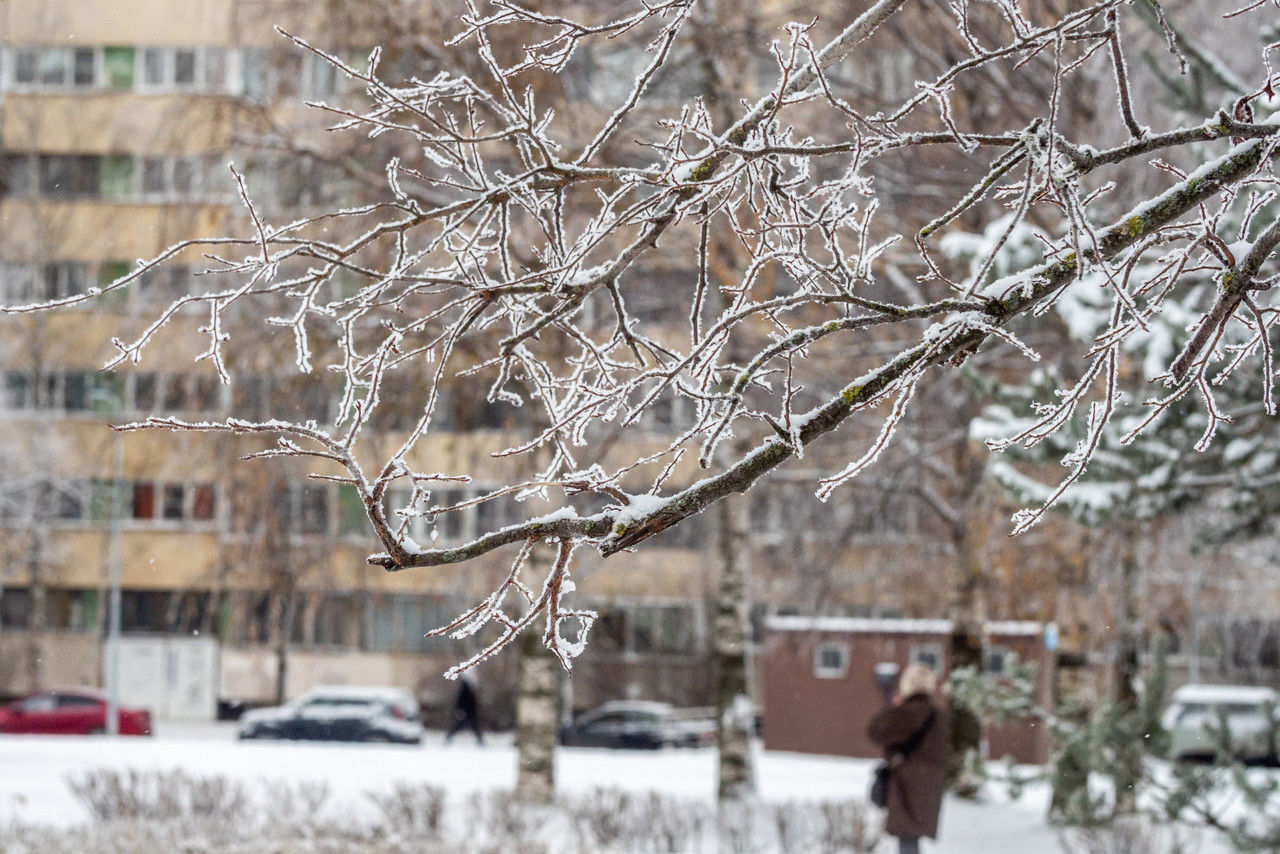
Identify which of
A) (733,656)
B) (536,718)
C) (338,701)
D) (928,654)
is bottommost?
(338,701)

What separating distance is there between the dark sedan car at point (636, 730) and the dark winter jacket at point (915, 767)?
68.2 feet

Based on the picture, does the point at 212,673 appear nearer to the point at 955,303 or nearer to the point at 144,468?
the point at 144,468

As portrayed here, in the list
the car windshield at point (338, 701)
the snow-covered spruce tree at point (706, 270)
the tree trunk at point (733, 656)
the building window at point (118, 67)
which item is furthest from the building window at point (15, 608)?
the snow-covered spruce tree at point (706, 270)

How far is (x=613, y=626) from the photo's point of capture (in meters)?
35.6

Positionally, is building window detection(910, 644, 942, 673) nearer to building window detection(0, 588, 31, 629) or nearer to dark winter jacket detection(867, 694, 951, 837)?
dark winter jacket detection(867, 694, 951, 837)

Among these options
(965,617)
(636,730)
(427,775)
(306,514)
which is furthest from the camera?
(636,730)

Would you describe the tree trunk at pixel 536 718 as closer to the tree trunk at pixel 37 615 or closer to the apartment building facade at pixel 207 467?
the apartment building facade at pixel 207 467

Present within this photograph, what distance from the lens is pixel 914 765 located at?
8.83 meters

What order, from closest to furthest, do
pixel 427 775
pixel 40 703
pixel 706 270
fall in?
pixel 706 270 < pixel 427 775 < pixel 40 703

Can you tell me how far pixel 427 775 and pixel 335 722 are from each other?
12983 millimetres

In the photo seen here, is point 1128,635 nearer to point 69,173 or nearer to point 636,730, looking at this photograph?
point 636,730

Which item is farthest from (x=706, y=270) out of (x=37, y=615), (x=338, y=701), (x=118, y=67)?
(x=37, y=615)

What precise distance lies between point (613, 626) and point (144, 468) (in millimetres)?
21511

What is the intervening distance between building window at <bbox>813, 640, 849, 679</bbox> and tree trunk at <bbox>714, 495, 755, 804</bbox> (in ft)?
47.9
